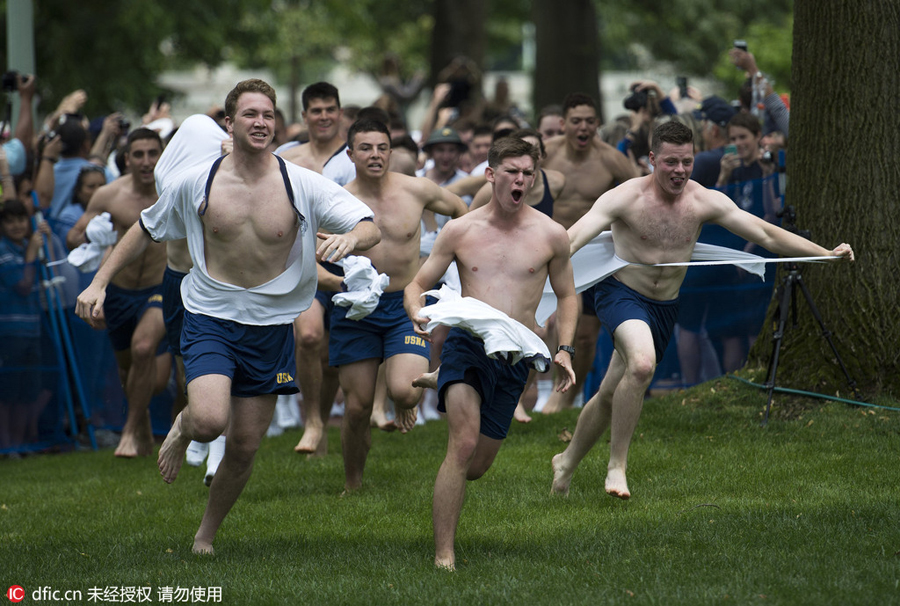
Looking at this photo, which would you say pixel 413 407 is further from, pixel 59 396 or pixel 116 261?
pixel 59 396

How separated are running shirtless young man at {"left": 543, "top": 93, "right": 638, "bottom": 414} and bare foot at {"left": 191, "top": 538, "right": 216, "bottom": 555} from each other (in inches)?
181

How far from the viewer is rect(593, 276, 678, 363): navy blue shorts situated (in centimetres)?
719

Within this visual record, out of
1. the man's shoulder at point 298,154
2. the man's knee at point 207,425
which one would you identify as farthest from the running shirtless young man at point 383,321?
the man's knee at point 207,425

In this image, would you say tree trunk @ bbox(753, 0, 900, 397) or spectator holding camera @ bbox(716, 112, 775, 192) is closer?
tree trunk @ bbox(753, 0, 900, 397)

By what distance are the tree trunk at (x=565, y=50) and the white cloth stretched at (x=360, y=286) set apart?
13.8 m

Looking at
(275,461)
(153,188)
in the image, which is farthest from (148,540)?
(153,188)

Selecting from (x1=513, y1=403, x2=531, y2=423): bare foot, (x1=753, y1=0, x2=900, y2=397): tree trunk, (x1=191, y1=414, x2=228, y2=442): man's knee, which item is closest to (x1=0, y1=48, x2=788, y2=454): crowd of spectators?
(x1=753, y1=0, x2=900, y2=397): tree trunk

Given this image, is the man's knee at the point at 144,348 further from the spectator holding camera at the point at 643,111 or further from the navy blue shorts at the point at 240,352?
the spectator holding camera at the point at 643,111

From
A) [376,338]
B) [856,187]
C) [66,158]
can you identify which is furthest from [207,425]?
[66,158]

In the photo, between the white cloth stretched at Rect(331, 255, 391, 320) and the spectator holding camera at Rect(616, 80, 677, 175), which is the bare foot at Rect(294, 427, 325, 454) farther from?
the spectator holding camera at Rect(616, 80, 677, 175)

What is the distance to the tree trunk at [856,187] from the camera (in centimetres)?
840

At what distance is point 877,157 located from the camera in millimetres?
8414

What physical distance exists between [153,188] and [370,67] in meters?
33.8

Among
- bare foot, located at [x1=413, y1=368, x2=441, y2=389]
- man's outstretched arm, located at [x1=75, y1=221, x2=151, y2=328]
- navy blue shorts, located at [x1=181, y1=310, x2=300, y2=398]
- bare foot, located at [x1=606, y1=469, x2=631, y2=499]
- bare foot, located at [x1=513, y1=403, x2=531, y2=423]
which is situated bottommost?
bare foot, located at [x1=513, y1=403, x2=531, y2=423]
